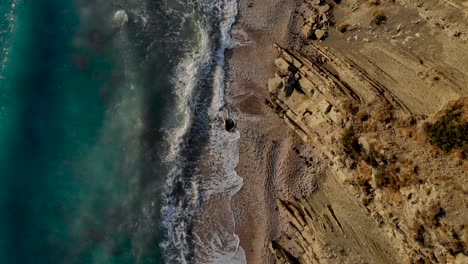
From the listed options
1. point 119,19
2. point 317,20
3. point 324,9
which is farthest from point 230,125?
point 119,19

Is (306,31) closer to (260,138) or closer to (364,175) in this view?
(260,138)

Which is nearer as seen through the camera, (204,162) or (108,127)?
(204,162)

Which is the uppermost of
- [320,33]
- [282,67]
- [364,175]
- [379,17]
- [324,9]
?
[379,17]

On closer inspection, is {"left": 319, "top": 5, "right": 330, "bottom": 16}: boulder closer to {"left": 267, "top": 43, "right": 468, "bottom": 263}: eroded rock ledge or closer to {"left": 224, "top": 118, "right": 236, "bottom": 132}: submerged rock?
{"left": 267, "top": 43, "right": 468, "bottom": 263}: eroded rock ledge

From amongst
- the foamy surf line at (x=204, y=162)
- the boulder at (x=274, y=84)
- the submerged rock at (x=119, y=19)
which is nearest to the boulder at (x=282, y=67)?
the boulder at (x=274, y=84)

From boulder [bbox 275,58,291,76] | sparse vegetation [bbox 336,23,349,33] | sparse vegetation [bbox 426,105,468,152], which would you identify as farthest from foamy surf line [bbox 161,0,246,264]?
sparse vegetation [bbox 426,105,468,152]
